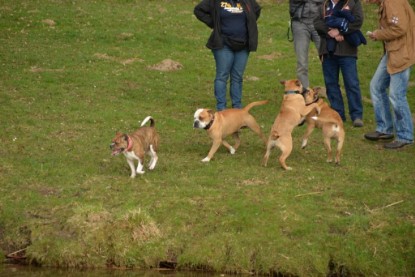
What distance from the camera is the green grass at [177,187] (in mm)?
11688

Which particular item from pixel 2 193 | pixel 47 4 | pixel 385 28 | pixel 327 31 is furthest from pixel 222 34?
pixel 47 4

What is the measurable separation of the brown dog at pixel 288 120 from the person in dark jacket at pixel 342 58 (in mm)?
2054

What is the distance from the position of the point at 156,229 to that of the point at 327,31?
6.67 m

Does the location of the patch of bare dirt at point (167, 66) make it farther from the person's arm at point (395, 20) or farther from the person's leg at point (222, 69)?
the person's arm at point (395, 20)

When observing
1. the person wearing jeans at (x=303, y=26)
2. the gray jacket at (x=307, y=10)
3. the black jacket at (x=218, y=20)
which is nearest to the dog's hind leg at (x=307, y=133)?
the black jacket at (x=218, y=20)

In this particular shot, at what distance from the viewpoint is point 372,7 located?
28.7m

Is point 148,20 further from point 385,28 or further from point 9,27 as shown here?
point 385,28

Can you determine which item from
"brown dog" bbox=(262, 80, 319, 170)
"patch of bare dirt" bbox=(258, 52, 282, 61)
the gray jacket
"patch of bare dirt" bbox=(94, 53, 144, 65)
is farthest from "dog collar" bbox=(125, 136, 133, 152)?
"patch of bare dirt" bbox=(258, 52, 282, 61)

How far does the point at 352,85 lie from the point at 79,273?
7.78 m

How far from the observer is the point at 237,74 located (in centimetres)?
1717

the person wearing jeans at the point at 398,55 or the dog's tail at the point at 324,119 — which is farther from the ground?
the person wearing jeans at the point at 398,55

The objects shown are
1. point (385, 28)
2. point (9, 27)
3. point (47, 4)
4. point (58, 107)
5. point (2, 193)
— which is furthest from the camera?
point (47, 4)

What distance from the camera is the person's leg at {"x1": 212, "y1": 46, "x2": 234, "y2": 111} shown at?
16.9 m

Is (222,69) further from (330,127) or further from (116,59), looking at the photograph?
(116,59)
